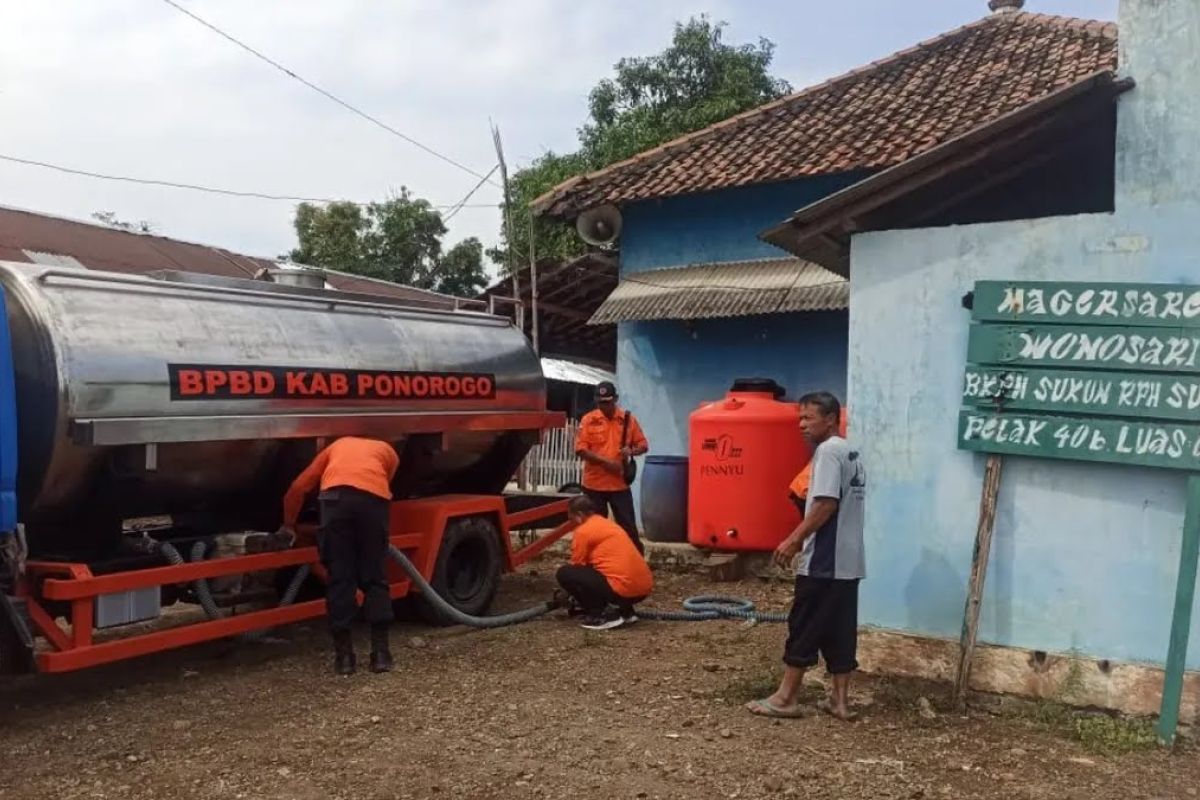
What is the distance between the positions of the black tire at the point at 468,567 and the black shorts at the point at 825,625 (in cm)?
331

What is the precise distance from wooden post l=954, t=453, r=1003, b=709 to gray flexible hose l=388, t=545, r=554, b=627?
3563mm

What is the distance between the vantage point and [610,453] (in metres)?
9.57

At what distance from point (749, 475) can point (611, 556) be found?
2.66 metres

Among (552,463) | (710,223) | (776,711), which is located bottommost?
(552,463)

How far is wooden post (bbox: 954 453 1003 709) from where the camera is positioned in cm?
570

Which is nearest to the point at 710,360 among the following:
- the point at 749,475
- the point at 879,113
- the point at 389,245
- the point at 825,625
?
the point at 749,475

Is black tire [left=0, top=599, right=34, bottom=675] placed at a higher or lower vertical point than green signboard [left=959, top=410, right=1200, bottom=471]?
lower

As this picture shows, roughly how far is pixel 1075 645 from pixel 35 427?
18.1ft

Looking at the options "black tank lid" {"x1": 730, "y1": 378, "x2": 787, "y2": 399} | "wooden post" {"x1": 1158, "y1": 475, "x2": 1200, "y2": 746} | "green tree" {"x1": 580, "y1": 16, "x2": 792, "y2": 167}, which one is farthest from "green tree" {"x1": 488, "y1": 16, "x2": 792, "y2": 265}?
"wooden post" {"x1": 1158, "y1": 475, "x2": 1200, "y2": 746}

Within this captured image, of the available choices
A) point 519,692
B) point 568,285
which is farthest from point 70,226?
point 519,692

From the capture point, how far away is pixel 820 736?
5371mm

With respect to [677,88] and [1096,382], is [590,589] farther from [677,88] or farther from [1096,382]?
[677,88]

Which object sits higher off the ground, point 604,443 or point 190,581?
point 604,443

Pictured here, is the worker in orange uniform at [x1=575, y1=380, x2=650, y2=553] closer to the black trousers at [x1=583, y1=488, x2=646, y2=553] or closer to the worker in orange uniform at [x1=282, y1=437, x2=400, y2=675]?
the black trousers at [x1=583, y1=488, x2=646, y2=553]
